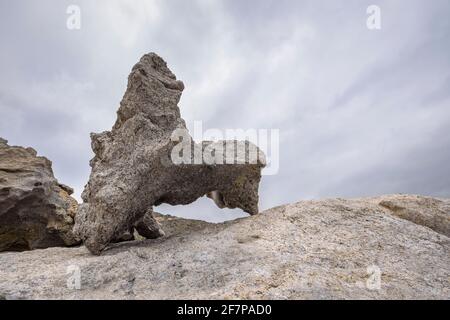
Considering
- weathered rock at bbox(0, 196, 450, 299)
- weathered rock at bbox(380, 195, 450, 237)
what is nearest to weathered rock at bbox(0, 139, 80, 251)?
weathered rock at bbox(0, 196, 450, 299)

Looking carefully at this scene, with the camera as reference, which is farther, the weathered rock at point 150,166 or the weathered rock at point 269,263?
the weathered rock at point 150,166

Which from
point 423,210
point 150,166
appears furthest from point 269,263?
point 423,210

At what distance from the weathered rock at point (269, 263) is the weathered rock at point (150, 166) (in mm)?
1058

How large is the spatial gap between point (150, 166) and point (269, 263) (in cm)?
396

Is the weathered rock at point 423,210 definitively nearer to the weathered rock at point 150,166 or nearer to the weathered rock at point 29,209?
the weathered rock at point 150,166

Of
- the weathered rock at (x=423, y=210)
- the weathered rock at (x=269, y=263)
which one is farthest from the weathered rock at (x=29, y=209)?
the weathered rock at (x=423, y=210)

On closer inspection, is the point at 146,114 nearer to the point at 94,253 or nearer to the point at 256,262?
the point at 94,253

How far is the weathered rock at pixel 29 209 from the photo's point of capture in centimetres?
1220

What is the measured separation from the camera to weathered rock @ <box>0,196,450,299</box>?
6188mm

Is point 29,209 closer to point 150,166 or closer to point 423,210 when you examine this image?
point 150,166

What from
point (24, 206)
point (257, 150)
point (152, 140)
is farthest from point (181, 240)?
point (24, 206)

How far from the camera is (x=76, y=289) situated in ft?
21.6

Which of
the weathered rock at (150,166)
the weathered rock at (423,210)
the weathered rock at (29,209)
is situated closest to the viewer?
the weathered rock at (150,166)

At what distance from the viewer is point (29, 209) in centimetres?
1259
